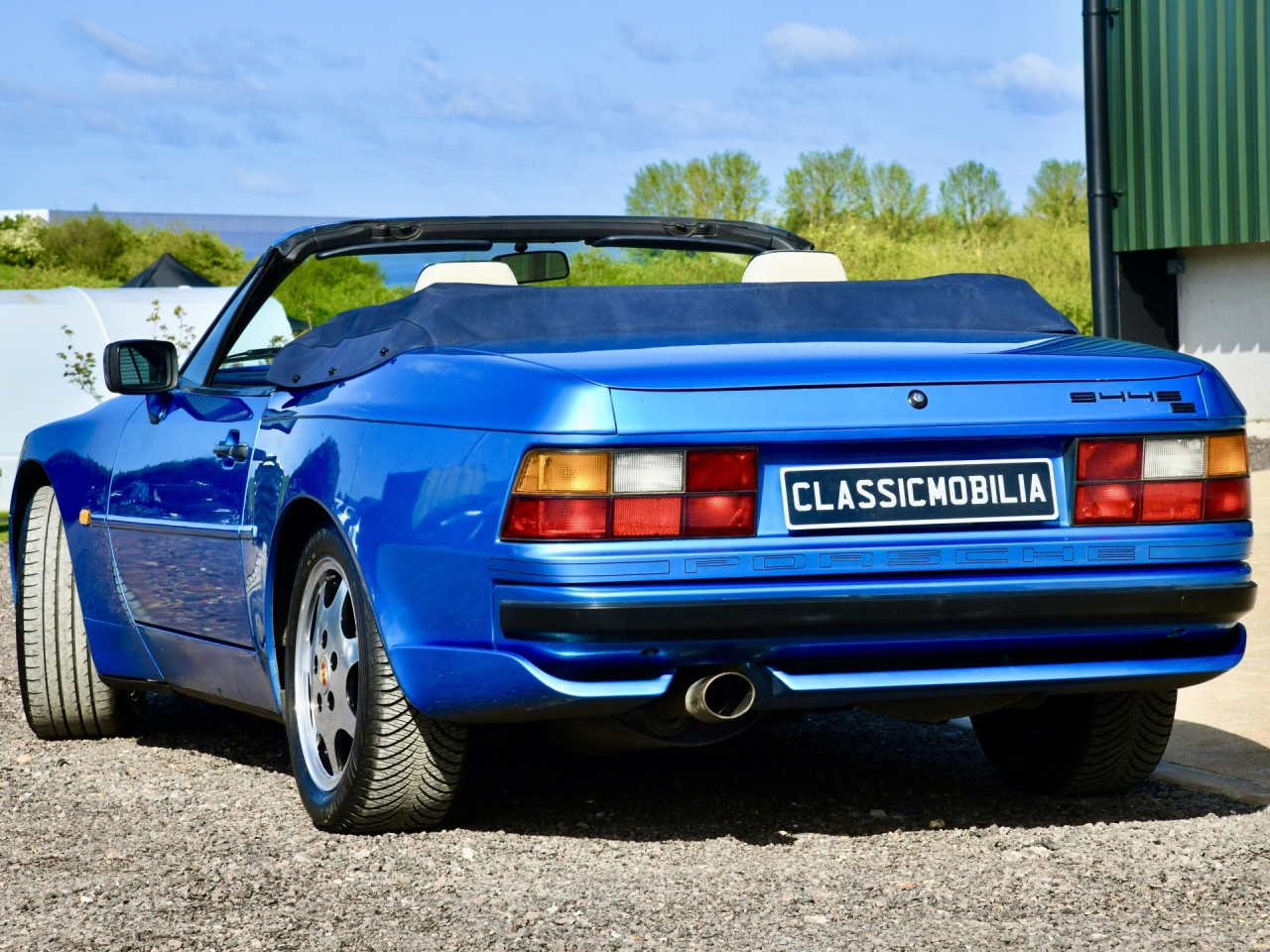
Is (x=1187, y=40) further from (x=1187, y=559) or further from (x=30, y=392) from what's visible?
(x=1187, y=559)

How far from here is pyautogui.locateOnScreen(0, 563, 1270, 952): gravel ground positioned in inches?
136

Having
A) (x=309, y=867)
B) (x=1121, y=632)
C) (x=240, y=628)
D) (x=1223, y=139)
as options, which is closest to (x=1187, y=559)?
(x=1121, y=632)

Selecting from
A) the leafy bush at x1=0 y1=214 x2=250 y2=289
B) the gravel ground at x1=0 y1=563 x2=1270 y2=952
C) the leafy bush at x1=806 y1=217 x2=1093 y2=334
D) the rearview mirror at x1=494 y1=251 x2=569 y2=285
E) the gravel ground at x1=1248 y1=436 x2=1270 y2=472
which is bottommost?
the gravel ground at x1=1248 y1=436 x2=1270 y2=472

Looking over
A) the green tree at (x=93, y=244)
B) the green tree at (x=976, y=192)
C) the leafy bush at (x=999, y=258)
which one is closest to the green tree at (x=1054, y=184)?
the green tree at (x=976, y=192)

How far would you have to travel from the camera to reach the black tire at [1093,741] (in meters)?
4.53

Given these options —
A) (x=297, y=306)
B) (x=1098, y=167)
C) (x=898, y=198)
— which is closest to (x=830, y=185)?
(x=898, y=198)

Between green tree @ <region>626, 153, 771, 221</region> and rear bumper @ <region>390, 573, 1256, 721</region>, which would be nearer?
rear bumper @ <region>390, 573, 1256, 721</region>

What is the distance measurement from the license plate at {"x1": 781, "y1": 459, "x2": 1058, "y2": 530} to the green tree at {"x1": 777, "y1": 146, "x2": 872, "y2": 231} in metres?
47.6

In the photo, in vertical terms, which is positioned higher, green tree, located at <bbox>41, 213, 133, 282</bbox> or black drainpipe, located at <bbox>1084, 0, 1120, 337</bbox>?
green tree, located at <bbox>41, 213, 133, 282</bbox>

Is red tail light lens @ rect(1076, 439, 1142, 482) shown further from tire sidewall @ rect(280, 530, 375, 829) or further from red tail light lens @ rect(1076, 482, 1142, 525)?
tire sidewall @ rect(280, 530, 375, 829)

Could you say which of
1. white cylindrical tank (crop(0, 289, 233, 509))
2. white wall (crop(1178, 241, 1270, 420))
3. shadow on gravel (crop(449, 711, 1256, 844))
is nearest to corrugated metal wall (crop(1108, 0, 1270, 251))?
white wall (crop(1178, 241, 1270, 420))

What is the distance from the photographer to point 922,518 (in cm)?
374

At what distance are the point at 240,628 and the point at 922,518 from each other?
198 centimetres

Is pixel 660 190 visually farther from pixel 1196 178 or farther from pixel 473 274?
pixel 473 274
